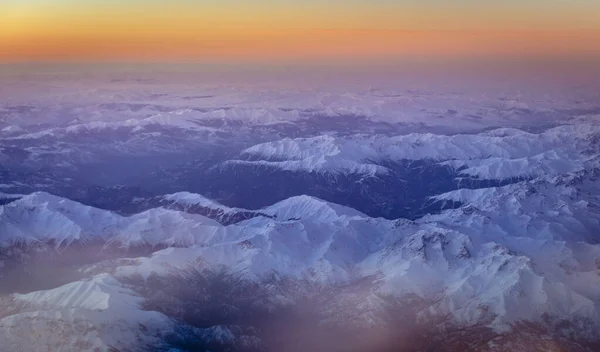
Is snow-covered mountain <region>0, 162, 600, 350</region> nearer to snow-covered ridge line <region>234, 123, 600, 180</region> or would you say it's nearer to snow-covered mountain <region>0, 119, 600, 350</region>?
snow-covered mountain <region>0, 119, 600, 350</region>

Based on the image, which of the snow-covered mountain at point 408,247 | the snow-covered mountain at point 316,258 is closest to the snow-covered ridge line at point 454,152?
the snow-covered mountain at point 316,258

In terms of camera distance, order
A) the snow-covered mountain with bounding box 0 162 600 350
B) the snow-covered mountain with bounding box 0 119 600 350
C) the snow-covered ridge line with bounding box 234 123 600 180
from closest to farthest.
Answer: the snow-covered mountain with bounding box 0 119 600 350, the snow-covered mountain with bounding box 0 162 600 350, the snow-covered ridge line with bounding box 234 123 600 180

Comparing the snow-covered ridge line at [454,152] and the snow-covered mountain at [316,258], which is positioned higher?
the snow-covered mountain at [316,258]

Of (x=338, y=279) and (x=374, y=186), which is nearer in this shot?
(x=338, y=279)

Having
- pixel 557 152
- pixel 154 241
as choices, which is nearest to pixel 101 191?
pixel 154 241

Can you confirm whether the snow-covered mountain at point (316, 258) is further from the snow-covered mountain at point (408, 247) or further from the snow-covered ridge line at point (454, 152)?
the snow-covered ridge line at point (454, 152)

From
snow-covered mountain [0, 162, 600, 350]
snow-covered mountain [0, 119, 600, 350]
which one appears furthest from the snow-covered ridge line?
snow-covered mountain [0, 162, 600, 350]

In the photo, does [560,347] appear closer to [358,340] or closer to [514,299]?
[514,299]

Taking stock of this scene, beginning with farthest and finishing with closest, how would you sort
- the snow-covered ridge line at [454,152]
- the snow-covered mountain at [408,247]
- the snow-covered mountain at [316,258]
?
the snow-covered ridge line at [454,152] → the snow-covered mountain at [408,247] → the snow-covered mountain at [316,258]
